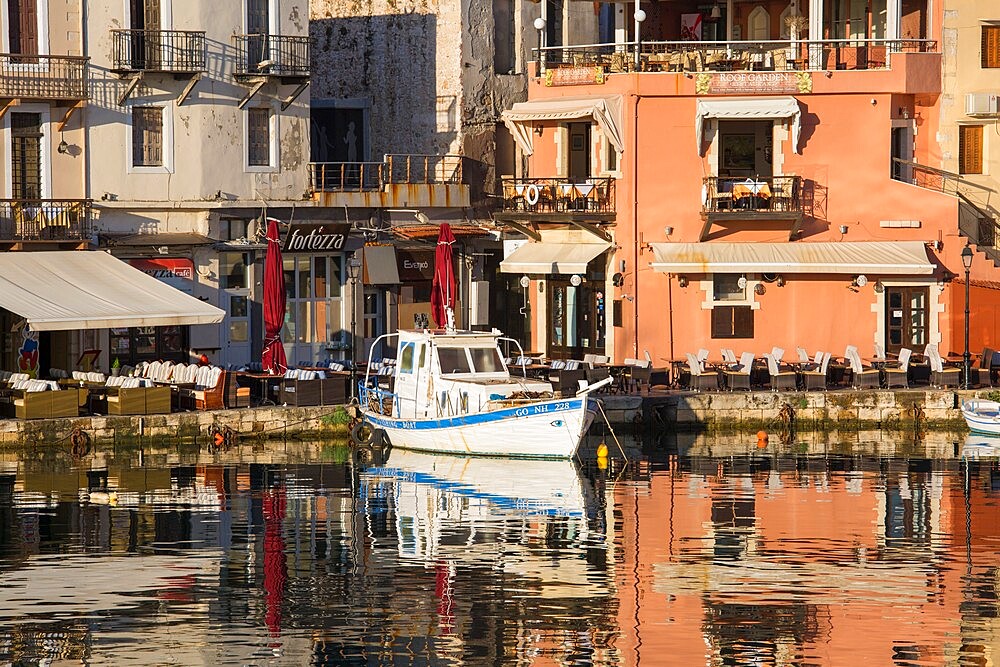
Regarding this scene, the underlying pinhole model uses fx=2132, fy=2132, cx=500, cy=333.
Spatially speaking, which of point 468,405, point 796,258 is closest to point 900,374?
point 796,258

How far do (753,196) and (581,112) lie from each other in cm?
426

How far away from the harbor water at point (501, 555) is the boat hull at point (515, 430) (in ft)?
1.60

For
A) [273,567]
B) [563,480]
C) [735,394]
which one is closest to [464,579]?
[273,567]

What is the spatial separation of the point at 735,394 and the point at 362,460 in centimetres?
832

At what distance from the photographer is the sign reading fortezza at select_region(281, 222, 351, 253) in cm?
4850

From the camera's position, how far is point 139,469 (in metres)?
38.2

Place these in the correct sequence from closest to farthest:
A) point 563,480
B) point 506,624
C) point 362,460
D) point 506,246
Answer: point 506,624
point 563,480
point 362,460
point 506,246

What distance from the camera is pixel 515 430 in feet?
127

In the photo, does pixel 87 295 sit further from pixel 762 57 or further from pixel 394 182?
pixel 762 57

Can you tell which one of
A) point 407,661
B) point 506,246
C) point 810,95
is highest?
point 810,95

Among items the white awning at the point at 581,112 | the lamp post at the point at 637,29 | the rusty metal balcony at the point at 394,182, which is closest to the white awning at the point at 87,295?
the rusty metal balcony at the point at 394,182

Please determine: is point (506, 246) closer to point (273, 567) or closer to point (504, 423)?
point (504, 423)

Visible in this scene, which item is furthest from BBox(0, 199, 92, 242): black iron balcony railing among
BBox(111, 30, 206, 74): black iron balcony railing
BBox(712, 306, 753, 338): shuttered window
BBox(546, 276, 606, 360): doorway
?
BBox(712, 306, 753, 338): shuttered window

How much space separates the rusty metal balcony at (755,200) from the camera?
46812 mm
